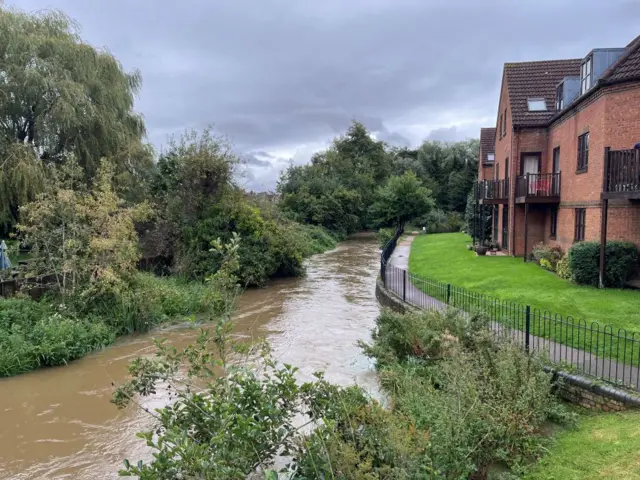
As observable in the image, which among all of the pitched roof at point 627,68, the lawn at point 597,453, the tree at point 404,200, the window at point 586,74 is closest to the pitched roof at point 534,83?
the window at point 586,74

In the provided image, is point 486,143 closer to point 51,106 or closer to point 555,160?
point 555,160

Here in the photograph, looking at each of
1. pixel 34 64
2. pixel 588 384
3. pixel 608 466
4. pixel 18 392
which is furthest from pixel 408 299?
pixel 34 64

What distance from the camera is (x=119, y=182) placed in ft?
65.4

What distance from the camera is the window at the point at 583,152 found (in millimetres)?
16984

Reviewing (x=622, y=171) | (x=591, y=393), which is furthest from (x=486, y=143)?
(x=591, y=393)

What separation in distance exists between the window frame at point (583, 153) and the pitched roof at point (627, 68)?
237 centimetres

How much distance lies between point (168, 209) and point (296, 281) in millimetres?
6789

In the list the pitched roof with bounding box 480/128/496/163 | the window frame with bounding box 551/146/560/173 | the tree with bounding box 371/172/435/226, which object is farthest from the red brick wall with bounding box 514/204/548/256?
the tree with bounding box 371/172/435/226

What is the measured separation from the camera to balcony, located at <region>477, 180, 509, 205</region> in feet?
78.6

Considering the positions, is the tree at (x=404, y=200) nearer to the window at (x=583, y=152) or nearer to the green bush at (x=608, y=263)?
the window at (x=583, y=152)

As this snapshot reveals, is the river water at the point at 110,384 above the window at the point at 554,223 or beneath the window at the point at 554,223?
beneath

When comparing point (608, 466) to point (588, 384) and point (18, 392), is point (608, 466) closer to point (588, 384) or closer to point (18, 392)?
point (588, 384)

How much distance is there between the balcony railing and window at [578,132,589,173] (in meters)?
5.95

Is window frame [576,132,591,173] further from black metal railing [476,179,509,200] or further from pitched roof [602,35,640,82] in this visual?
black metal railing [476,179,509,200]
